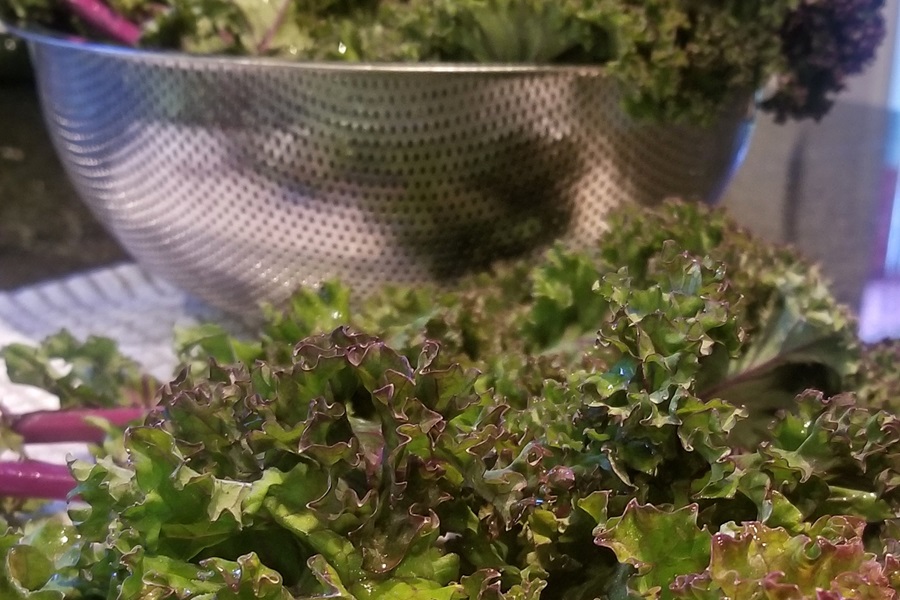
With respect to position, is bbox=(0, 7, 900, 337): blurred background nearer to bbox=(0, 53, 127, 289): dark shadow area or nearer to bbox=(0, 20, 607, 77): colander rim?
bbox=(0, 53, 127, 289): dark shadow area

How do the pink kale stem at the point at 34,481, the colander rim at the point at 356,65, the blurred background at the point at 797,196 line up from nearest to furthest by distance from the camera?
A: 1. the pink kale stem at the point at 34,481
2. the colander rim at the point at 356,65
3. the blurred background at the point at 797,196

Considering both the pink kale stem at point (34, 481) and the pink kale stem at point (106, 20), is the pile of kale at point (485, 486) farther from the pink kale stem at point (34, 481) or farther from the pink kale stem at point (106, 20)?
the pink kale stem at point (106, 20)

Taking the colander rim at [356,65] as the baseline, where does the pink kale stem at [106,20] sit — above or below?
above

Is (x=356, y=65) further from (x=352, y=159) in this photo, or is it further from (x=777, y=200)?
(x=777, y=200)

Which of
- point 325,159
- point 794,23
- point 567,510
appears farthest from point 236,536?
point 794,23

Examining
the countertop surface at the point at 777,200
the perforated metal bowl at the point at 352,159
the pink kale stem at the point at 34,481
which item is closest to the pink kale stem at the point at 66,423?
the pink kale stem at the point at 34,481

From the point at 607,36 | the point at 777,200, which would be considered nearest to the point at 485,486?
the point at 607,36
